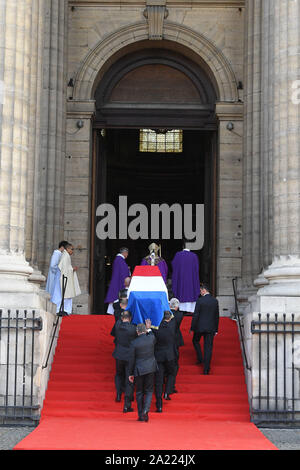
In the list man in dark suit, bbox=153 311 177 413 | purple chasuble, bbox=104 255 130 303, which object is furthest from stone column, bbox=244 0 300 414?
purple chasuble, bbox=104 255 130 303

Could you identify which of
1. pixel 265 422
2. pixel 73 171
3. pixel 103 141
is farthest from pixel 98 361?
pixel 103 141

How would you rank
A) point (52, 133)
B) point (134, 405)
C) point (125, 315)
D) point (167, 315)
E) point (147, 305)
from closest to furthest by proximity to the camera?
point (134, 405)
point (125, 315)
point (167, 315)
point (147, 305)
point (52, 133)

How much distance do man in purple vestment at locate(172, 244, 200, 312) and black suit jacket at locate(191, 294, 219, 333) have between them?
136 inches

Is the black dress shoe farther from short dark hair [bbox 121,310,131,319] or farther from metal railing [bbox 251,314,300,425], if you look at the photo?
metal railing [bbox 251,314,300,425]

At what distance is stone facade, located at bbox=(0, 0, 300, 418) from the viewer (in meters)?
Result: 14.1

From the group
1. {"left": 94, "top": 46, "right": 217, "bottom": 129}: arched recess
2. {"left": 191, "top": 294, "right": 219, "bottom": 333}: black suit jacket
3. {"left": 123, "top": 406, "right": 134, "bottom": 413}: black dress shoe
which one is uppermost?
{"left": 94, "top": 46, "right": 217, "bottom": 129}: arched recess

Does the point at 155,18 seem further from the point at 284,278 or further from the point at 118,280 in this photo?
the point at 284,278

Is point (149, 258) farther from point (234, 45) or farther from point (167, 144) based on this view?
point (167, 144)

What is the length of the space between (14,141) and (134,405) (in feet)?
15.5

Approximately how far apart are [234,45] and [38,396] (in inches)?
428

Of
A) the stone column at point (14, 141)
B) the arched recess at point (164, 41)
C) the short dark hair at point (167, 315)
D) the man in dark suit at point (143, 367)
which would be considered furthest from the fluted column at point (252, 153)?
the stone column at point (14, 141)

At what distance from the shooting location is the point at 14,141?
13023 mm

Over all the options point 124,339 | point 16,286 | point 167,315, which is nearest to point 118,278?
point 167,315

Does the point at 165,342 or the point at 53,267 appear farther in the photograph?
the point at 53,267
